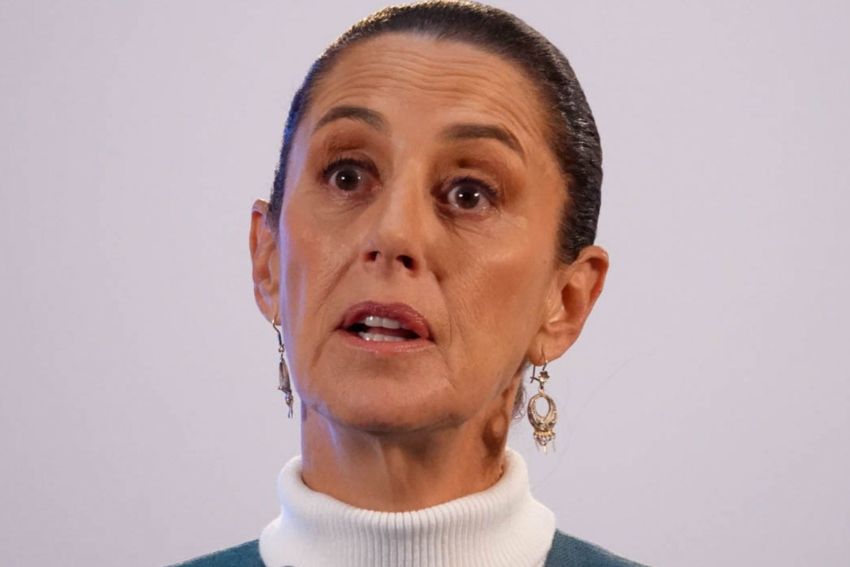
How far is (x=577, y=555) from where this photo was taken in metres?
2.18

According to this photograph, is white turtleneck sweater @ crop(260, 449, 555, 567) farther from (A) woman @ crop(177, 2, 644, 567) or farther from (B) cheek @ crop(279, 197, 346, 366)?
(B) cheek @ crop(279, 197, 346, 366)

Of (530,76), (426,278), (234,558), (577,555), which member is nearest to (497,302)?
(426,278)

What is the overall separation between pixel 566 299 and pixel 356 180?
375 millimetres

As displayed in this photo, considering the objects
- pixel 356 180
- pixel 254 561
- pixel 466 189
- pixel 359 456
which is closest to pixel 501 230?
pixel 466 189

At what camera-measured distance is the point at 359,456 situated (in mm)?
1977

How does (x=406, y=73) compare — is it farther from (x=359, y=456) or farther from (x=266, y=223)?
(x=359, y=456)

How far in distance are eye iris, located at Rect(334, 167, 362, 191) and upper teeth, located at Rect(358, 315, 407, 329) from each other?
0.71 feet

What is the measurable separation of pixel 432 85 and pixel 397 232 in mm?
245

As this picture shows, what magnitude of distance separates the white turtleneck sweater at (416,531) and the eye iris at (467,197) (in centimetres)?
39

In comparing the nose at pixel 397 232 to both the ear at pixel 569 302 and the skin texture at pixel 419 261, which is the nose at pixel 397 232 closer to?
the skin texture at pixel 419 261

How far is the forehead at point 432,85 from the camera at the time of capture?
1.99m

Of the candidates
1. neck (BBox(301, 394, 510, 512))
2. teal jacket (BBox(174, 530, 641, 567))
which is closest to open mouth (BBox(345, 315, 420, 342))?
neck (BBox(301, 394, 510, 512))

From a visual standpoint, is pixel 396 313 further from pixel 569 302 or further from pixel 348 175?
pixel 569 302

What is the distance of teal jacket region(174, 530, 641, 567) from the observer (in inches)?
85.0
